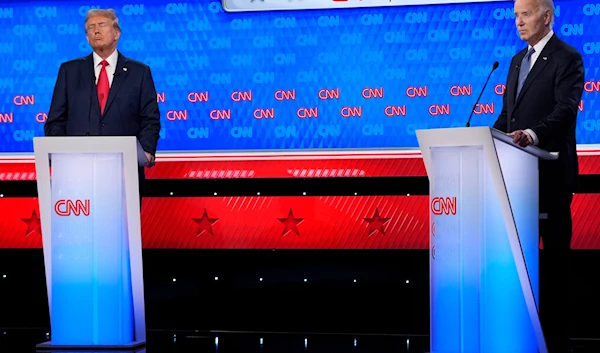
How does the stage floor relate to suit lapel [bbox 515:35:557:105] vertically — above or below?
below

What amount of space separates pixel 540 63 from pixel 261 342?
2195 millimetres

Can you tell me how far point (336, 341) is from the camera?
5.14m

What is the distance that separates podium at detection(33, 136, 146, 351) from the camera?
157 inches

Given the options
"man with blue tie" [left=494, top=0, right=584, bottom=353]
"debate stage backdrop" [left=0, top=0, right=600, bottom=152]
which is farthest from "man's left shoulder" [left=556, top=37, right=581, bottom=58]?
"debate stage backdrop" [left=0, top=0, right=600, bottom=152]

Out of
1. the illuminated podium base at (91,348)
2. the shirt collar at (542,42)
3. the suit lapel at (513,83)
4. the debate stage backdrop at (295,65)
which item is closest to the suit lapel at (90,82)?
the debate stage backdrop at (295,65)

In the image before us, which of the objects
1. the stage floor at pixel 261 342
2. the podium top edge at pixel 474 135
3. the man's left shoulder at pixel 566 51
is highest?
the man's left shoulder at pixel 566 51

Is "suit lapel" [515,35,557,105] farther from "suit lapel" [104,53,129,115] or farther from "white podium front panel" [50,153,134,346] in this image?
"suit lapel" [104,53,129,115]

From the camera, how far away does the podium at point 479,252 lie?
349 centimetres

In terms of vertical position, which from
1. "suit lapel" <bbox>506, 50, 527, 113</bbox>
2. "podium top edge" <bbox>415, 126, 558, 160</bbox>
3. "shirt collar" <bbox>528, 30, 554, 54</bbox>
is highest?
"shirt collar" <bbox>528, 30, 554, 54</bbox>

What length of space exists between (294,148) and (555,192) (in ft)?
6.83

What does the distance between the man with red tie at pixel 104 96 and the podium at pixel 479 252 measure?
1.71 metres

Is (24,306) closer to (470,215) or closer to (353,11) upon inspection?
(353,11)

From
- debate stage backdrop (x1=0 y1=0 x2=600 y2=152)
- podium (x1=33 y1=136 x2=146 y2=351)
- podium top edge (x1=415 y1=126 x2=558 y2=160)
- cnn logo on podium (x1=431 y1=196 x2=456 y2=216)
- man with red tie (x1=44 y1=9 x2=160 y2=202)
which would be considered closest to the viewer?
podium top edge (x1=415 y1=126 x2=558 y2=160)

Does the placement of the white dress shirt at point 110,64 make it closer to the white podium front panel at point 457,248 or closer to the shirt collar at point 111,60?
the shirt collar at point 111,60
